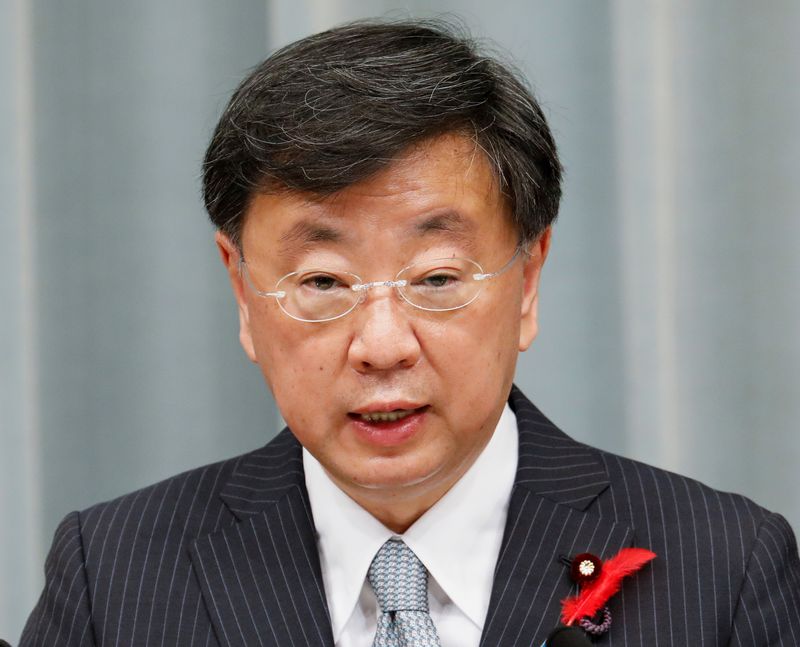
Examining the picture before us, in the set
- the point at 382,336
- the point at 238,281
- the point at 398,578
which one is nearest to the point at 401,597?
the point at 398,578

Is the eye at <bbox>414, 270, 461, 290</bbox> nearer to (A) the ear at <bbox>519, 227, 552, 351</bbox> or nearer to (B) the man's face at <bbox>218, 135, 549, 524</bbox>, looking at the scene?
(B) the man's face at <bbox>218, 135, 549, 524</bbox>

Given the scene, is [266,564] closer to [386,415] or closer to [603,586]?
[386,415]

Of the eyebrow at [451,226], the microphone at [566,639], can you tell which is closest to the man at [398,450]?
the eyebrow at [451,226]

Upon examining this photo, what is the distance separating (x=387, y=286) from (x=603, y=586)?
45 cm

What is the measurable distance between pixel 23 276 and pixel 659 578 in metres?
1.37

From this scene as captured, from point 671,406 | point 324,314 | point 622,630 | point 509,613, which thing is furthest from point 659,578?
point 671,406

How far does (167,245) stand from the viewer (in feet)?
7.82

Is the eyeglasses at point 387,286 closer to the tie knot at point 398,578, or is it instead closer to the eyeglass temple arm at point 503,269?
the eyeglass temple arm at point 503,269

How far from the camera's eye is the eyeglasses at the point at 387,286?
4.85 feet

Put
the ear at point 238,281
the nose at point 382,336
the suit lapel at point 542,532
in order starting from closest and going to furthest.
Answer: the nose at point 382,336 → the suit lapel at point 542,532 → the ear at point 238,281

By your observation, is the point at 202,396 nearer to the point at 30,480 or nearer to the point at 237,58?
the point at 30,480

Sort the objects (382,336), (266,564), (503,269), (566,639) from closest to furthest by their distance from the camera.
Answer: (566,639)
(382,336)
(503,269)
(266,564)

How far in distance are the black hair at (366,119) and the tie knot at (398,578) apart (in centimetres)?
44

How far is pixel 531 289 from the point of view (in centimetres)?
168
